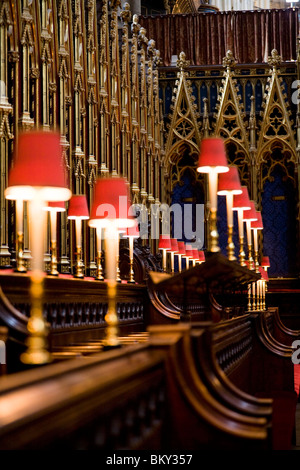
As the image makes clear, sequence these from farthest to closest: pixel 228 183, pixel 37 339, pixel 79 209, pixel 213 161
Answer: pixel 79 209, pixel 228 183, pixel 213 161, pixel 37 339

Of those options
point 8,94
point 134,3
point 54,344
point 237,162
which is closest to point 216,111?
point 237,162

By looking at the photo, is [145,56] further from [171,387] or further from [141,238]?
[171,387]

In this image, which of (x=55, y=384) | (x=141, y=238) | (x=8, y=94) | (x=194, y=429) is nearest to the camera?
(x=55, y=384)

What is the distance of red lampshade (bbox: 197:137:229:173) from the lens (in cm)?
520

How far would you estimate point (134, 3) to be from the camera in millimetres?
18219

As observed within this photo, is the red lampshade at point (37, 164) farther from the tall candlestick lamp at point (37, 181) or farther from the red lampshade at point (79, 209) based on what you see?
the red lampshade at point (79, 209)

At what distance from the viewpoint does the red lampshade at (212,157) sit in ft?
17.1

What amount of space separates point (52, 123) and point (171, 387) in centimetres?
740

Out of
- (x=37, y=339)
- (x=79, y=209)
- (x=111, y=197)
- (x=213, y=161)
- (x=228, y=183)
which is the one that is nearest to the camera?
(x=37, y=339)

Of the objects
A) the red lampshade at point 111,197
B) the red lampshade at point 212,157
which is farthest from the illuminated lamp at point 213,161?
the red lampshade at point 111,197

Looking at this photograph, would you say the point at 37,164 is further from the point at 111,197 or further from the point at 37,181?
the point at 111,197

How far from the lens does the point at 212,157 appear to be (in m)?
5.21

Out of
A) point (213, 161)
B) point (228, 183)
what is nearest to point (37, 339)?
point (213, 161)

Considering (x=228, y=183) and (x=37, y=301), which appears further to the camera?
(x=228, y=183)
